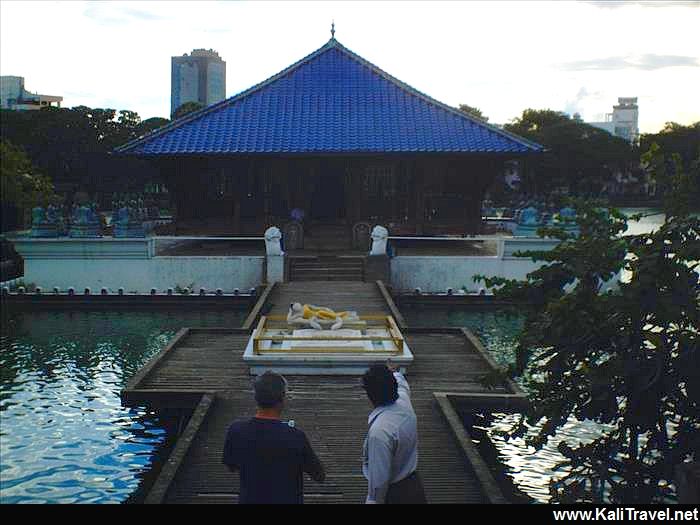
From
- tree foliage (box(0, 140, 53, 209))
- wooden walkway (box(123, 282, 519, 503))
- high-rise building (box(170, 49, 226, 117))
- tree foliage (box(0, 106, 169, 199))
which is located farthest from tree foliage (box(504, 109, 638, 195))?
high-rise building (box(170, 49, 226, 117))

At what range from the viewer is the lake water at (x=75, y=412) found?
459 inches

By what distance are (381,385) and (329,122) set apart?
83.8 feet

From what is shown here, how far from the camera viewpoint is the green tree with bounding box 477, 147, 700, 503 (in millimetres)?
8156

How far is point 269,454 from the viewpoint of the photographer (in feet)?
20.9

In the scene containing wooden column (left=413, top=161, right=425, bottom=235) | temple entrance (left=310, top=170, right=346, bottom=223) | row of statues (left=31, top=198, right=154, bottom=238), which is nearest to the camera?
row of statues (left=31, top=198, right=154, bottom=238)

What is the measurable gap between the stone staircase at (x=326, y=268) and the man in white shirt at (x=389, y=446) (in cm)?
1989

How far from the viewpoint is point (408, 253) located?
29.5 m

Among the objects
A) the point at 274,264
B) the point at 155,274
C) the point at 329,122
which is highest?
the point at 329,122

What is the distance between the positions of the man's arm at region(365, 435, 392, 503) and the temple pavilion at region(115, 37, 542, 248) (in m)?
23.2

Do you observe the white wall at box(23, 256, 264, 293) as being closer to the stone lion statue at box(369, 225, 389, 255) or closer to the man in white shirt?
the stone lion statue at box(369, 225, 389, 255)

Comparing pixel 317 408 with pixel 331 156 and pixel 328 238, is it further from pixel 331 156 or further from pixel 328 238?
pixel 328 238

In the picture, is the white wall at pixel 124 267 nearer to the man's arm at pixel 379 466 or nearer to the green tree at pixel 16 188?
the green tree at pixel 16 188

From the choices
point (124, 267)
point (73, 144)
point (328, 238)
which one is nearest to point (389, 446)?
point (124, 267)
